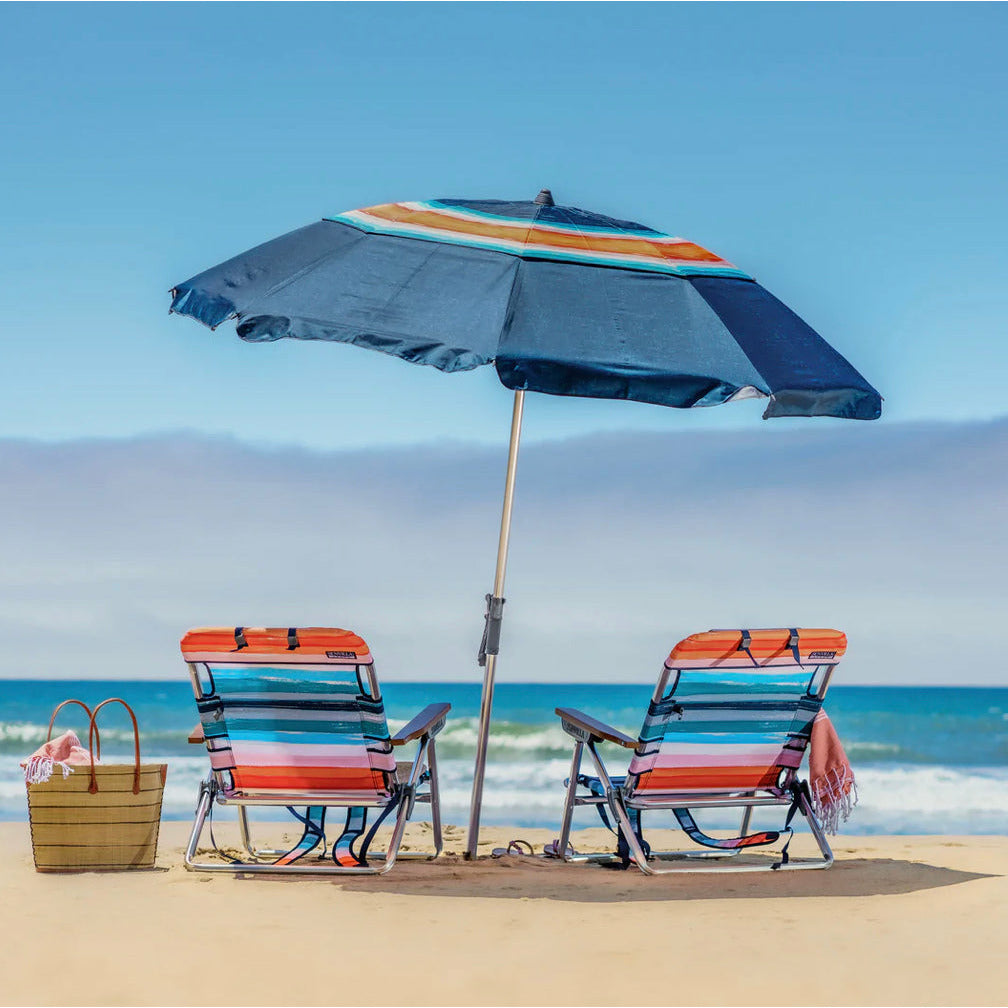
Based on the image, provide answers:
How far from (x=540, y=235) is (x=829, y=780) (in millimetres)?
2188

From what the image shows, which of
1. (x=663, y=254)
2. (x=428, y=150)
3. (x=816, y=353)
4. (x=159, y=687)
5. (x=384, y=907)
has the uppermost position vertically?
(x=428, y=150)

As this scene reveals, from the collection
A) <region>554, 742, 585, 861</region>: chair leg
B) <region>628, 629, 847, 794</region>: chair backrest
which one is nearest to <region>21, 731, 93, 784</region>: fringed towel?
<region>554, 742, 585, 861</region>: chair leg

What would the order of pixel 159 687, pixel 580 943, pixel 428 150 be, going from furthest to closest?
1. pixel 159 687
2. pixel 428 150
3. pixel 580 943

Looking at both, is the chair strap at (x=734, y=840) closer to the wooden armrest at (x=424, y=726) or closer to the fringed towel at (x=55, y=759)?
the wooden armrest at (x=424, y=726)

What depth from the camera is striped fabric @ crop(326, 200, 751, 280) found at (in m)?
4.53

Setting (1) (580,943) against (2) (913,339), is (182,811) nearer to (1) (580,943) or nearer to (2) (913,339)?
(1) (580,943)

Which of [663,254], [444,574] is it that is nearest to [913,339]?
[663,254]

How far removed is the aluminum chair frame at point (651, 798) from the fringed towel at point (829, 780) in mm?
40

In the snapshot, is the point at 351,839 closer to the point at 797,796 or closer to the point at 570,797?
the point at 570,797

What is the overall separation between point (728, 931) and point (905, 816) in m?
7.36

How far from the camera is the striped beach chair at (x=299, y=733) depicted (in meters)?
4.38

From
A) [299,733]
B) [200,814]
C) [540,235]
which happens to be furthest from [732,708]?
Answer: [200,814]

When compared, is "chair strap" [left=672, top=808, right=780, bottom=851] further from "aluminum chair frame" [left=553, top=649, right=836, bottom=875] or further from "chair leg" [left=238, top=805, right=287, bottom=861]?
"chair leg" [left=238, top=805, right=287, bottom=861]

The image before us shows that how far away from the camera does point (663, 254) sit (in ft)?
15.8
